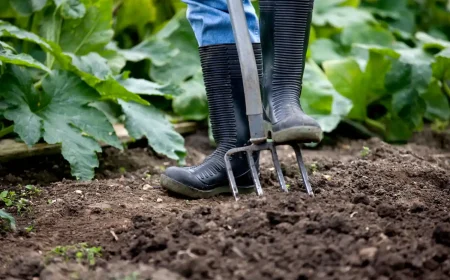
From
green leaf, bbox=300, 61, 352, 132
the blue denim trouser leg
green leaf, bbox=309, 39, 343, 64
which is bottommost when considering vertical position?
green leaf, bbox=300, 61, 352, 132

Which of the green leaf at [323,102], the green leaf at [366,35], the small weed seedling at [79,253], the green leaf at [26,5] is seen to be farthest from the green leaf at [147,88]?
the green leaf at [366,35]

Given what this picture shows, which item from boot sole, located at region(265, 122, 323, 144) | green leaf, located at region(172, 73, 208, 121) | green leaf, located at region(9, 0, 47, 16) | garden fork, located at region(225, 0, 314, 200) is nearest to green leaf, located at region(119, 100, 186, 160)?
green leaf, located at region(9, 0, 47, 16)

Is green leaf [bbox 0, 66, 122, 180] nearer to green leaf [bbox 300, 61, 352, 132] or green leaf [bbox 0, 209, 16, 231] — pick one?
green leaf [bbox 0, 209, 16, 231]

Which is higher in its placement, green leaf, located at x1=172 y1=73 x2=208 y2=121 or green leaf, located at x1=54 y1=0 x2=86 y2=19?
green leaf, located at x1=54 y1=0 x2=86 y2=19

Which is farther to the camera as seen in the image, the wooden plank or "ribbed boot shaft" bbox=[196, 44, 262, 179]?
the wooden plank

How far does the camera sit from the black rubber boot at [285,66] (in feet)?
7.38

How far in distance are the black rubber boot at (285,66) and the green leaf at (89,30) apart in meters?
1.52

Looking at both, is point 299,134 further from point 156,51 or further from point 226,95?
point 156,51

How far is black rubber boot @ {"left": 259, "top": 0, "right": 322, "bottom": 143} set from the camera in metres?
2.25

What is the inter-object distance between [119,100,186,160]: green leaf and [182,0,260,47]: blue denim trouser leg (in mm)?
798

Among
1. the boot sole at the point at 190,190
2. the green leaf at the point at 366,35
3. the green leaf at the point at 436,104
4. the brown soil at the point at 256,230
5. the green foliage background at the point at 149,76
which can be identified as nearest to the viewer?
the brown soil at the point at 256,230

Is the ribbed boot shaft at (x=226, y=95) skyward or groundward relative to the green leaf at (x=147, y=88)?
skyward

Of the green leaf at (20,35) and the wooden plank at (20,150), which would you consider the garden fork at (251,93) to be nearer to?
the green leaf at (20,35)

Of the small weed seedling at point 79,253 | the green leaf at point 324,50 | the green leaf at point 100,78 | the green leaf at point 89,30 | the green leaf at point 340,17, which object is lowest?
the green leaf at point 324,50
